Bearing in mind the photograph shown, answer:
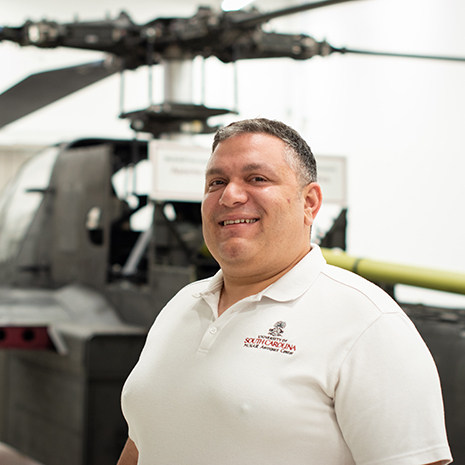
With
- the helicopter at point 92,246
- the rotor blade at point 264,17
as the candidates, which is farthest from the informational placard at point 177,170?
the rotor blade at point 264,17

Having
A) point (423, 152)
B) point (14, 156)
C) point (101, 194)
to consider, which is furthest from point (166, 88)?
point (14, 156)

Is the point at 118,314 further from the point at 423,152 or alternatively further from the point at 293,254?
the point at 423,152

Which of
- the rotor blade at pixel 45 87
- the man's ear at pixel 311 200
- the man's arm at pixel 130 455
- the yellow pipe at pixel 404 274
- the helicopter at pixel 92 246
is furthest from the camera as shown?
the rotor blade at pixel 45 87

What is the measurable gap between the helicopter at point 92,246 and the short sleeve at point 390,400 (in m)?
3.10

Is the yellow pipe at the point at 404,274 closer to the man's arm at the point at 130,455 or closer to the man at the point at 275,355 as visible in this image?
the man at the point at 275,355

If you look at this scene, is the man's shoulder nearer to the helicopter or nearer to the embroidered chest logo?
the embroidered chest logo

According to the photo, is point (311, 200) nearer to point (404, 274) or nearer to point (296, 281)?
point (296, 281)

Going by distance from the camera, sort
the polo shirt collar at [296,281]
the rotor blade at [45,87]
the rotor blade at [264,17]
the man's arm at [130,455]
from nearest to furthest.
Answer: the polo shirt collar at [296,281] → the man's arm at [130,455] → the rotor blade at [264,17] → the rotor blade at [45,87]

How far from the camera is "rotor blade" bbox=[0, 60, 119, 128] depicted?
18.4ft

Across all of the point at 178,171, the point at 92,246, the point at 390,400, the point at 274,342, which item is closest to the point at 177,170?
the point at 178,171

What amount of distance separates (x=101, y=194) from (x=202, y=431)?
4541 millimetres

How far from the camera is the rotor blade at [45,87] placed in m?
5.61

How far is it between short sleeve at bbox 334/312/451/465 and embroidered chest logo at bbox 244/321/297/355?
0.12 meters

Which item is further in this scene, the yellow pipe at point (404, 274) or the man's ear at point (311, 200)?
the yellow pipe at point (404, 274)
